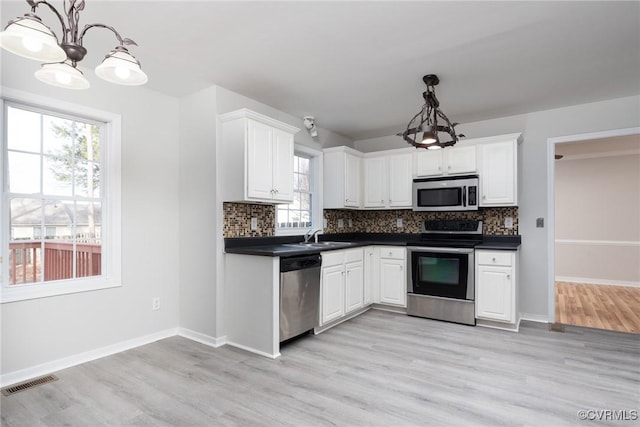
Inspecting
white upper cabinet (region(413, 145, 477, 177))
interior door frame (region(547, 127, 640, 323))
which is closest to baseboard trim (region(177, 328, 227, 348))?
white upper cabinet (region(413, 145, 477, 177))

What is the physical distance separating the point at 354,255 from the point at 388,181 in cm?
125

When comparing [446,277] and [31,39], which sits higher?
[31,39]

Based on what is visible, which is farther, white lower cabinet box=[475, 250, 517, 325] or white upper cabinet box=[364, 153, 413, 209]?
white upper cabinet box=[364, 153, 413, 209]

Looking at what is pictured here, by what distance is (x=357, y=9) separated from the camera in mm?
2188

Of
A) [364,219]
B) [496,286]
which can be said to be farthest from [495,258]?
[364,219]

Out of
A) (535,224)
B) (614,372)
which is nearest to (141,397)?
(614,372)

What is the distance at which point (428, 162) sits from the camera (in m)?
4.49

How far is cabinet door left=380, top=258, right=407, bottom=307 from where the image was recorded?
4.35 m

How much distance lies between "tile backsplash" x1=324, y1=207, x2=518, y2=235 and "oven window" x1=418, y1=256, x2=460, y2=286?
2.49 feet

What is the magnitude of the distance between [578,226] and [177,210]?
7059mm

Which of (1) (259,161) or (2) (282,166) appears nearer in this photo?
(1) (259,161)

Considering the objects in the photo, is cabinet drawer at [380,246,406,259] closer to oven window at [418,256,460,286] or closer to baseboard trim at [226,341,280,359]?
oven window at [418,256,460,286]

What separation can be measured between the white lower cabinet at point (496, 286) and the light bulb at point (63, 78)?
3.78m

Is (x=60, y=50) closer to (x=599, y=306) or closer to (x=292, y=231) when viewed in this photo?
(x=292, y=231)
